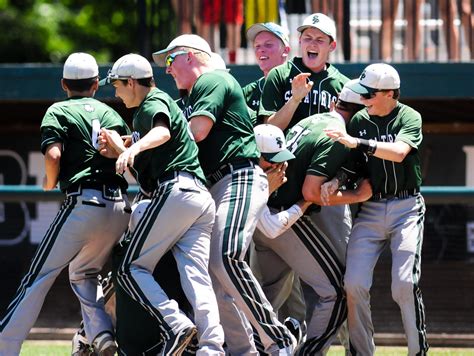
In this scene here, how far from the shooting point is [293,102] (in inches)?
298

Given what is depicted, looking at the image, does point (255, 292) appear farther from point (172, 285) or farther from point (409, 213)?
point (409, 213)

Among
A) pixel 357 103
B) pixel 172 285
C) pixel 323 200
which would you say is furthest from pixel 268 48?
pixel 172 285

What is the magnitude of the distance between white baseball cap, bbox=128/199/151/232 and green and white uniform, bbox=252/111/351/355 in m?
0.98

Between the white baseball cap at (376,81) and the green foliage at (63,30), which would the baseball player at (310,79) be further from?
the green foliage at (63,30)

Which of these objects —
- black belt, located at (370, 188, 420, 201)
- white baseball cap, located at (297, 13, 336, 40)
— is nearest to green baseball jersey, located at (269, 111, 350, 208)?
black belt, located at (370, 188, 420, 201)

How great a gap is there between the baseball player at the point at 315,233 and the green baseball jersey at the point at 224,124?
467 mm

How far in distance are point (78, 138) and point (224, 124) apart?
0.96 meters

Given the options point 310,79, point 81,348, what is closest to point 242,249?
point 81,348

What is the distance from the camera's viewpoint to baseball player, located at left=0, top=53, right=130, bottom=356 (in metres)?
7.12

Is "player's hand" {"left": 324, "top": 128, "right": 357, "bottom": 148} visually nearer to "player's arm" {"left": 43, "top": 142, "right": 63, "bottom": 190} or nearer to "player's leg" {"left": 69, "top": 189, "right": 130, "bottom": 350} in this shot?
"player's leg" {"left": 69, "top": 189, "right": 130, "bottom": 350}

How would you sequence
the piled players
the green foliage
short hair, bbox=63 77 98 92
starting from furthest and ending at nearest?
the green foliage → short hair, bbox=63 77 98 92 → the piled players

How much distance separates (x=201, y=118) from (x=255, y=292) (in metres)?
1.12

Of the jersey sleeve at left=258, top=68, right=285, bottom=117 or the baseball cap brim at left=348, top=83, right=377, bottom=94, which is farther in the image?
the jersey sleeve at left=258, top=68, right=285, bottom=117

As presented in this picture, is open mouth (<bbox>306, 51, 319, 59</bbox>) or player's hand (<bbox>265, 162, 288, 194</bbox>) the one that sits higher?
open mouth (<bbox>306, 51, 319, 59</bbox>)
